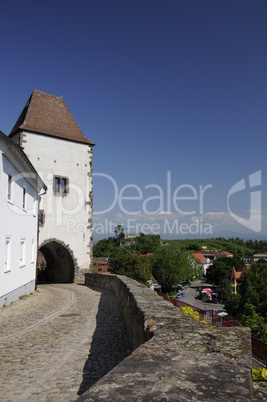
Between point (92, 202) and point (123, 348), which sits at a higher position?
point (92, 202)

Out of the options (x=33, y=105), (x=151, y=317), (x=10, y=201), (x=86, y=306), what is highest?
(x=33, y=105)

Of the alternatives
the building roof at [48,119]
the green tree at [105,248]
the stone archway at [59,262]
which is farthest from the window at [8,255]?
the green tree at [105,248]

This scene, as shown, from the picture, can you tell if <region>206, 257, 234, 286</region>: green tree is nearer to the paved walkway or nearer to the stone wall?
the paved walkway

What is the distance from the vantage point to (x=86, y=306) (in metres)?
14.2

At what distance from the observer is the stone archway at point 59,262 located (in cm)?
2777

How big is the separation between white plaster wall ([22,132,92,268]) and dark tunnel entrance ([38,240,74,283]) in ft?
3.43

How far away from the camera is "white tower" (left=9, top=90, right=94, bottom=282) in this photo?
2623 cm

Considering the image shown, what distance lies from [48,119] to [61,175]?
4.87 metres

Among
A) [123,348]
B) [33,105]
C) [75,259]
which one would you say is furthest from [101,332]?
[33,105]

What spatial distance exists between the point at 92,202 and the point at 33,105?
9.10 m

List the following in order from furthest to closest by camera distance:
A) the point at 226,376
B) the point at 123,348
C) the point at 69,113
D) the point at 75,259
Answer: the point at 69,113 < the point at 75,259 < the point at 123,348 < the point at 226,376

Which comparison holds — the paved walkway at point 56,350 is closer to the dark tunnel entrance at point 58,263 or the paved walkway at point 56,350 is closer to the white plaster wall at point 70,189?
the white plaster wall at point 70,189

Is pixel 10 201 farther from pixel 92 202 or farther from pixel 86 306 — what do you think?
pixel 92 202

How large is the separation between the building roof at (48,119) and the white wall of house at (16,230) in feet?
28.0
